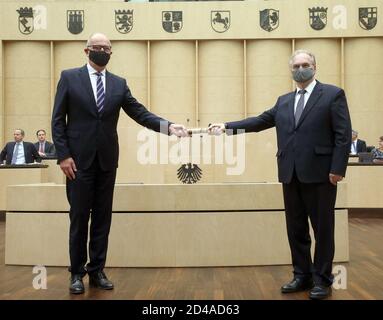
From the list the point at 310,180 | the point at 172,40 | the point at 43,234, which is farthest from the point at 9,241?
the point at 172,40

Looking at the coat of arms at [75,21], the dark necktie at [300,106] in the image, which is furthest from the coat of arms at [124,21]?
the dark necktie at [300,106]

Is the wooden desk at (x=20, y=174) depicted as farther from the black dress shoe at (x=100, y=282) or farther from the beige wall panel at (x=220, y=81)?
the black dress shoe at (x=100, y=282)

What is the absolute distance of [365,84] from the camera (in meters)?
11.0

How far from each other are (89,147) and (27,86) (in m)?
8.32

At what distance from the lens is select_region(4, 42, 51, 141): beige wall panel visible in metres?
11.1

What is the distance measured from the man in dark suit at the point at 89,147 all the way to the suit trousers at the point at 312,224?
1196mm

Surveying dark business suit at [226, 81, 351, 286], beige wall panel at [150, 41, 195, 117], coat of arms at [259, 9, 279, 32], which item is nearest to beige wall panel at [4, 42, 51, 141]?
beige wall panel at [150, 41, 195, 117]

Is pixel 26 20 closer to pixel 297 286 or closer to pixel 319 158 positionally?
pixel 319 158

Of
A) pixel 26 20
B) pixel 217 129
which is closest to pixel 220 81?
pixel 26 20

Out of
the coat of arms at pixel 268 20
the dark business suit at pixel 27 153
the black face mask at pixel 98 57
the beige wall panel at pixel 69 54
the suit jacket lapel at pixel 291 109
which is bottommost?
the dark business suit at pixel 27 153

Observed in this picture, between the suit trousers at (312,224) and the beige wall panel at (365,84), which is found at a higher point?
the beige wall panel at (365,84)

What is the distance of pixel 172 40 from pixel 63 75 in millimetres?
7854

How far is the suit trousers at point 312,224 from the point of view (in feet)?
10.9

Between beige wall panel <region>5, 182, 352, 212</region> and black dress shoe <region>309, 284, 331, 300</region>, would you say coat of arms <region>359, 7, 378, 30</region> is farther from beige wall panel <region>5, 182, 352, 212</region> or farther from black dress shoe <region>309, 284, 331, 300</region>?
black dress shoe <region>309, 284, 331, 300</region>
